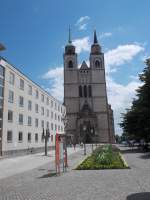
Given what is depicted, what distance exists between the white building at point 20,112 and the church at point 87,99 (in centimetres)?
3392

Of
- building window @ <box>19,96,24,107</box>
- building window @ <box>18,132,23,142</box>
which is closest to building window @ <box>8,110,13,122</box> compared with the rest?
building window @ <box>19,96,24,107</box>

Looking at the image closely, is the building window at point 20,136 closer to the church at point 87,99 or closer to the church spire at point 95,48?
the church at point 87,99

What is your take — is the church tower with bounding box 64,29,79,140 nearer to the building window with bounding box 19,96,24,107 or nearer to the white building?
the white building

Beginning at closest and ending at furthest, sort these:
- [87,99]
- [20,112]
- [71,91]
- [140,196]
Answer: [140,196] < [20,112] < [87,99] < [71,91]

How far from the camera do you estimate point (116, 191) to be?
928 cm

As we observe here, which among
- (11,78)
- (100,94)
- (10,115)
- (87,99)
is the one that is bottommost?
(10,115)

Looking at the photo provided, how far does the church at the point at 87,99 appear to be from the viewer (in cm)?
9250

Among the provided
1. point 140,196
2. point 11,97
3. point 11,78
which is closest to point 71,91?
point 11,78

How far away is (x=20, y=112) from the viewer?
1743 inches

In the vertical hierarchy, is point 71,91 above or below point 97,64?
below

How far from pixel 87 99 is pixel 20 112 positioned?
53694 mm

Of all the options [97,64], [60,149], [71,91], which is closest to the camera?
[60,149]

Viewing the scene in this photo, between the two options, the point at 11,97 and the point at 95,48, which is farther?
the point at 95,48

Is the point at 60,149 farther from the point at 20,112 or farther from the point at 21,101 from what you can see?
the point at 21,101
